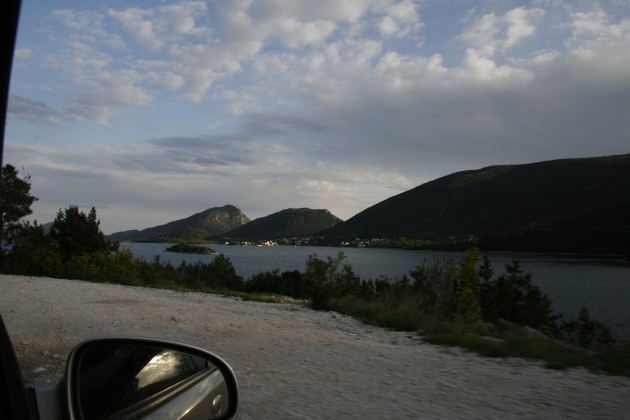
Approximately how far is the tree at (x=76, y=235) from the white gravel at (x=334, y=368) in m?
13.0

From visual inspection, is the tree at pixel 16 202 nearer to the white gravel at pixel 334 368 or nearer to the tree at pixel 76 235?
the tree at pixel 76 235

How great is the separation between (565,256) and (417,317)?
168 feet

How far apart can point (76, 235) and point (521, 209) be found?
296 ft

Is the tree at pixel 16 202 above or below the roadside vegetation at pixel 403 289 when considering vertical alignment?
above

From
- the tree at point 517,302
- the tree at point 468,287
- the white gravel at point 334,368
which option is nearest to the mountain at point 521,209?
the tree at point 517,302

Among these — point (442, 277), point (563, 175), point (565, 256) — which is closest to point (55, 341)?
point (442, 277)

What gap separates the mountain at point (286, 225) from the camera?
529ft

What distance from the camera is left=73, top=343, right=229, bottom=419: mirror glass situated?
1.54 metres

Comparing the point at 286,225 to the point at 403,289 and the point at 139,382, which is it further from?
the point at 139,382

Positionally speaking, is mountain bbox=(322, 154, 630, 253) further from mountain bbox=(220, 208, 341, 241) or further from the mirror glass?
the mirror glass

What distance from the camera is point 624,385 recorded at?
17.8ft

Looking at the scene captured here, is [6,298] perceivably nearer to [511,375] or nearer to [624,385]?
[511,375]

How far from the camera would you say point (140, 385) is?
168cm

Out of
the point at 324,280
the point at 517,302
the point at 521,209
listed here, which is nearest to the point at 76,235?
the point at 324,280
